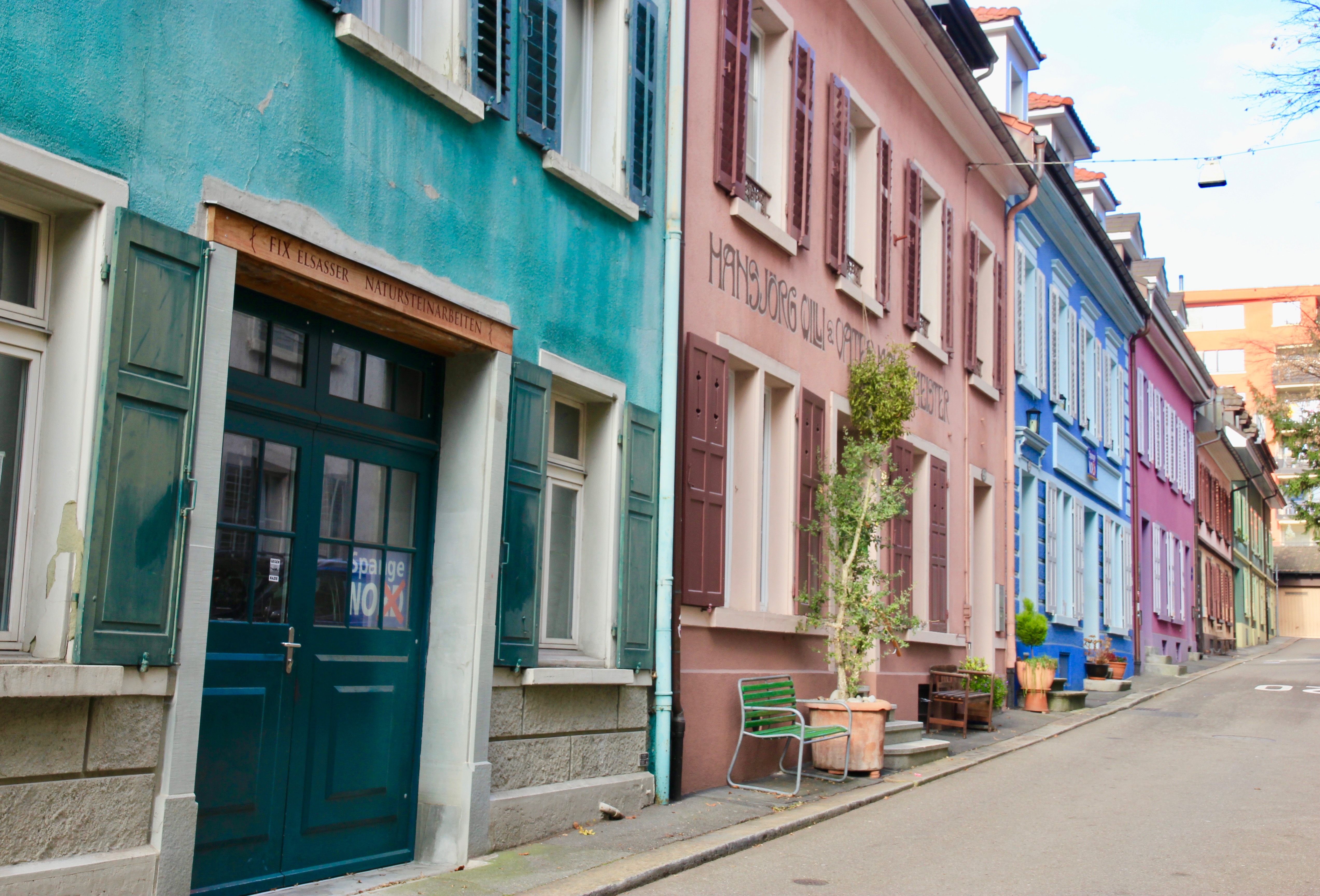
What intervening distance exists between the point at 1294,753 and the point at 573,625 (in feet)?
29.1

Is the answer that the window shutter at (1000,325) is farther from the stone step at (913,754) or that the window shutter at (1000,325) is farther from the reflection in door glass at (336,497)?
the reflection in door glass at (336,497)

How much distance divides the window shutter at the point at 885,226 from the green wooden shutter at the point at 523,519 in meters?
6.62

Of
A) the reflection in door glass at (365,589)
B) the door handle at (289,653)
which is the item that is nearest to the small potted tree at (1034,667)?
the reflection in door glass at (365,589)

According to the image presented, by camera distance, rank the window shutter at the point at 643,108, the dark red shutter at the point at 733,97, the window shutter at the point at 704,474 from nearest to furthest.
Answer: the window shutter at the point at 643,108, the window shutter at the point at 704,474, the dark red shutter at the point at 733,97

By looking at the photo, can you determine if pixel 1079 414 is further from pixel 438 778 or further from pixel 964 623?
pixel 438 778

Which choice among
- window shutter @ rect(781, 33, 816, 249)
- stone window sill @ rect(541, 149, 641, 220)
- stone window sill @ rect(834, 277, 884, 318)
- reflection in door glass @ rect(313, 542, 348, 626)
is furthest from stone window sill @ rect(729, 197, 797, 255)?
reflection in door glass @ rect(313, 542, 348, 626)

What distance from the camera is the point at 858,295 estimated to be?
13125 mm

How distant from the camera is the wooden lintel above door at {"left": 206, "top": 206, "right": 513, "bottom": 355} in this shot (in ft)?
19.3

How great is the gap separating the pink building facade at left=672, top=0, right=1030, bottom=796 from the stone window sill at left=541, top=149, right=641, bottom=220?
3.21 feet

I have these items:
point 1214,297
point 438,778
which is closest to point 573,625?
point 438,778

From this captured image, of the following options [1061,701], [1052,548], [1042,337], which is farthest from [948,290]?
[1052,548]

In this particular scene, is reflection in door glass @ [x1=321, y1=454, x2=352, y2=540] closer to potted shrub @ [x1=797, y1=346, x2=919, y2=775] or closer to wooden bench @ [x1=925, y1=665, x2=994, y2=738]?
potted shrub @ [x1=797, y1=346, x2=919, y2=775]

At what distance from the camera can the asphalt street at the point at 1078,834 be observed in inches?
284

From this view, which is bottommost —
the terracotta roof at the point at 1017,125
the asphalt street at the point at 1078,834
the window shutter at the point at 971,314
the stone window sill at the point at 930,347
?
the asphalt street at the point at 1078,834
